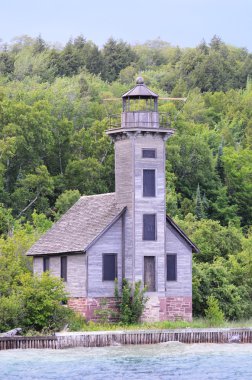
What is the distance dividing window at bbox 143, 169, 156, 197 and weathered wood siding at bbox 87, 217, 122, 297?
5.92 ft

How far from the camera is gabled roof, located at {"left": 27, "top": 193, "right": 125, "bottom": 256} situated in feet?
192

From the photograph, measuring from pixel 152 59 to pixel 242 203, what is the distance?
213 ft

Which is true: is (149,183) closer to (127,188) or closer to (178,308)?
(127,188)

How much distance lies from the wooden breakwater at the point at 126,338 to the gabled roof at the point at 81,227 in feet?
19.7

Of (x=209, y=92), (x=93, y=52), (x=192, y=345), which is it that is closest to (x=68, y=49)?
(x=93, y=52)

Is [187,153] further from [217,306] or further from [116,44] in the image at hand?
[116,44]

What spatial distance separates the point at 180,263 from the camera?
60.6 metres

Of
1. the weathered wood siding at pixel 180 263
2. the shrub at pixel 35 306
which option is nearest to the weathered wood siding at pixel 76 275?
the shrub at pixel 35 306

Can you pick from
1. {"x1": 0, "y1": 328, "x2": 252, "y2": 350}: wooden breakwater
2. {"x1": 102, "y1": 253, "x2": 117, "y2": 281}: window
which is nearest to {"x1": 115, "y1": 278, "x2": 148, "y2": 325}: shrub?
{"x1": 102, "y1": 253, "x2": 117, "y2": 281}: window

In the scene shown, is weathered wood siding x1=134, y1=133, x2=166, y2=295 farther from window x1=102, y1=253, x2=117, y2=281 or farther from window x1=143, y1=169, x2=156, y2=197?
window x1=102, y1=253, x2=117, y2=281

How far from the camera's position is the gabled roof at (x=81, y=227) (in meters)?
58.6

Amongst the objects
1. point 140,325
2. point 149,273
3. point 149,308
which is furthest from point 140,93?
point 140,325

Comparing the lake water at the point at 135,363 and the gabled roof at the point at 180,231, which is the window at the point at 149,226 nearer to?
the gabled roof at the point at 180,231

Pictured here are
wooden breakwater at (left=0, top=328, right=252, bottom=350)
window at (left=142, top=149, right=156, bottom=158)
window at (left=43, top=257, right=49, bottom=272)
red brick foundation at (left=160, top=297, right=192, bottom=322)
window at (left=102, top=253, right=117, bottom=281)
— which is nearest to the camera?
wooden breakwater at (left=0, top=328, right=252, bottom=350)
